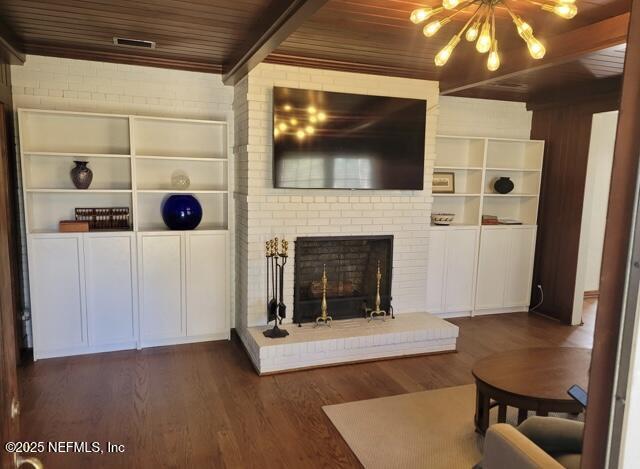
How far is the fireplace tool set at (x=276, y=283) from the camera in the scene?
13.0 ft

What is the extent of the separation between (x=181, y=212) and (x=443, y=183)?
9.59ft

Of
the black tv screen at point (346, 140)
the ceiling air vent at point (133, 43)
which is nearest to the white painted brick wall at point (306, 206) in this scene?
the black tv screen at point (346, 140)

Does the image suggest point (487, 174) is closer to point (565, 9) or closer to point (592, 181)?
point (592, 181)

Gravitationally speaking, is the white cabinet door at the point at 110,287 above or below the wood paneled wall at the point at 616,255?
below

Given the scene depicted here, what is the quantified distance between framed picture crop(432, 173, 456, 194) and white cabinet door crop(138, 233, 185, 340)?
2851 mm

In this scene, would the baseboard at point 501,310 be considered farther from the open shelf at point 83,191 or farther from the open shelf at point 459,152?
the open shelf at point 83,191

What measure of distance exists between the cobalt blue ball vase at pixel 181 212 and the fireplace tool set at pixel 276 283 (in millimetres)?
764

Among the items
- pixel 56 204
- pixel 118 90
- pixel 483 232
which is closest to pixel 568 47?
pixel 483 232

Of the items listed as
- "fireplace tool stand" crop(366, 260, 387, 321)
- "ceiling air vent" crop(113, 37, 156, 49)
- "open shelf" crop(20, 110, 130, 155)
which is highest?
"ceiling air vent" crop(113, 37, 156, 49)

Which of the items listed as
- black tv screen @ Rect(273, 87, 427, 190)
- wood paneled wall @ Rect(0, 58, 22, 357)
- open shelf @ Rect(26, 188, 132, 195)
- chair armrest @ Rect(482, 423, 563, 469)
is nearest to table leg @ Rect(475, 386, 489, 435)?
chair armrest @ Rect(482, 423, 563, 469)

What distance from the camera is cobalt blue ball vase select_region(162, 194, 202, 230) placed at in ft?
13.4

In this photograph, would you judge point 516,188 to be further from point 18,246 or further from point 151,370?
point 18,246

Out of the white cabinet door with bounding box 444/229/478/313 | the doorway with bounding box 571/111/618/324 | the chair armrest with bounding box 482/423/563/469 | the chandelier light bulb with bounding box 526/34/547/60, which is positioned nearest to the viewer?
the chair armrest with bounding box 482/423/563/469

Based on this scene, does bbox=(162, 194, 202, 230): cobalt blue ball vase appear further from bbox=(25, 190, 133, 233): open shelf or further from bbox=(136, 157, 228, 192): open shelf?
bbox=(25, 190, 133, 233): open shelf
